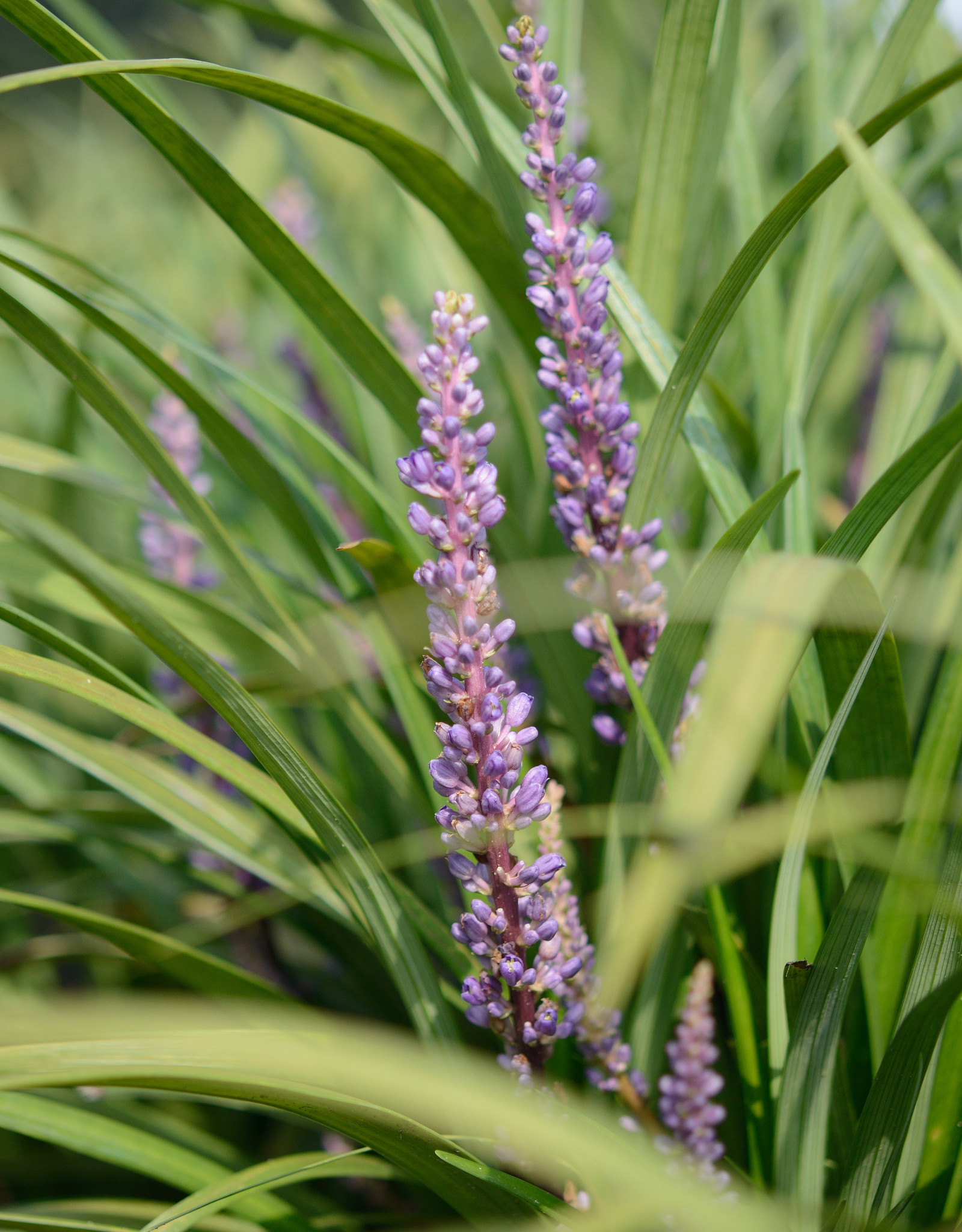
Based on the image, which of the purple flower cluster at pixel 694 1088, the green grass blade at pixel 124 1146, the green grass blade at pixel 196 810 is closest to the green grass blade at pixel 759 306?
the purple flower cluster at pixel 694 1088

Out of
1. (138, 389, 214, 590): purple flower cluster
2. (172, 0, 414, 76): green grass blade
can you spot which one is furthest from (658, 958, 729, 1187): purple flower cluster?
(172, 0, 414, 76): green grass blade

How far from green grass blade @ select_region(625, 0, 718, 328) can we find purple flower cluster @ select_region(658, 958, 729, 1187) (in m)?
0.88

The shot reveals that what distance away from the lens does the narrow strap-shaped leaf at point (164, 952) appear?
0.90 meters

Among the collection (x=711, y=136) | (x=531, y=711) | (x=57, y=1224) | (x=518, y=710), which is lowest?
(x=57, y=1224)

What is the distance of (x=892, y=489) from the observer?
741 millimetres

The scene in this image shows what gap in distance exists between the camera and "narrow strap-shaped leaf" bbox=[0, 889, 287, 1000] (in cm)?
90

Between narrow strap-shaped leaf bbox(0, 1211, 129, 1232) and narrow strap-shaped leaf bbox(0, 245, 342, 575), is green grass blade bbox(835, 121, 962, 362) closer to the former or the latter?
narrow strap-shaped leaf bbox(0, 245, 342, 575)

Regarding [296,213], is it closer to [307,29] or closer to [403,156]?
[307,29]

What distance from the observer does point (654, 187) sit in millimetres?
1067

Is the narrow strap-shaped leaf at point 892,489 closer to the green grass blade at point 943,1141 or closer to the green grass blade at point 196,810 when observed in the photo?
the green grass blade at point 943,1141

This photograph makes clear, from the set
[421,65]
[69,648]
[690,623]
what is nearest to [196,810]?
[69,648]

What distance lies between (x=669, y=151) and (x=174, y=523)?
3.17 feet

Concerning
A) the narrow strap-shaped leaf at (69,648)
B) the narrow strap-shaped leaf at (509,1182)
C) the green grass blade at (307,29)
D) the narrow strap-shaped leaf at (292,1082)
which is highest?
the green grass blade at (307,29)

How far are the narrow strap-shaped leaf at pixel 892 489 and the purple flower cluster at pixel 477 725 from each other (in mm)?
318
